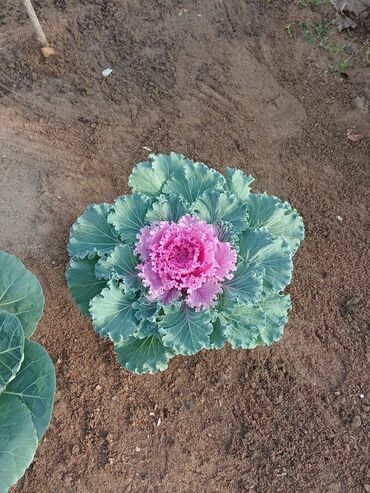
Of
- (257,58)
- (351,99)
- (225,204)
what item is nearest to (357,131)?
(351,99)

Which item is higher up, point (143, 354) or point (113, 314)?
point (113, 314)

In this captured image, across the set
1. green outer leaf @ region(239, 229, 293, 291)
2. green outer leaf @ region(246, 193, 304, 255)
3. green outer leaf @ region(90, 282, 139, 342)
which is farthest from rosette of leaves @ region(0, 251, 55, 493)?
green outer leaf @ region(246, 193, 304, 255)

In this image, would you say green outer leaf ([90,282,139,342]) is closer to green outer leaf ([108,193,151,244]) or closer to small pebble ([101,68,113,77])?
green outer leaf ([108,193,151,244])

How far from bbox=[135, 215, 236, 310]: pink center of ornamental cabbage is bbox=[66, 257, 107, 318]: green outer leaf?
0.37 metres

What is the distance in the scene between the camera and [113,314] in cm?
322

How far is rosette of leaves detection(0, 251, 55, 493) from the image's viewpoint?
2.83 meters

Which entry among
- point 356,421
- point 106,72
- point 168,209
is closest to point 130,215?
point 168,209

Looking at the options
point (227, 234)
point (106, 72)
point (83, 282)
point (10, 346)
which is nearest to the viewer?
point (10, 346)

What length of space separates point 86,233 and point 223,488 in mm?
2016

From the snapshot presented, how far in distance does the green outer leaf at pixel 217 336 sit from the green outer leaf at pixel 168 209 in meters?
0.71

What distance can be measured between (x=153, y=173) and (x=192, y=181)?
264 millimetres

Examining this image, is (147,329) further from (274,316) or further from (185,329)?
(274,316)

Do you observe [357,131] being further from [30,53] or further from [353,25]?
[30,53]

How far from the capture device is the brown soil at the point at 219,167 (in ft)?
12.4
